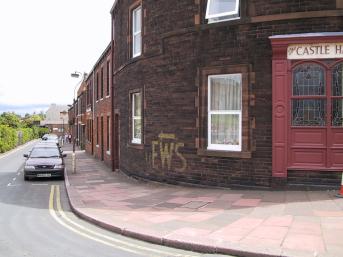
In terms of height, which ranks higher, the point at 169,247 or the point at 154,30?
the point at 154,30

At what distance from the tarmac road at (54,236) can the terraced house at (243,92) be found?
13.4ft

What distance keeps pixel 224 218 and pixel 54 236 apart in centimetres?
327

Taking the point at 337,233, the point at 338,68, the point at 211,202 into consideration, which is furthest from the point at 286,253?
the point at 338,68

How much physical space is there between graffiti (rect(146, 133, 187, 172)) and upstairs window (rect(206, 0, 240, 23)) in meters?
3.75

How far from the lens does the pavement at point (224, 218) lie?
6.93m

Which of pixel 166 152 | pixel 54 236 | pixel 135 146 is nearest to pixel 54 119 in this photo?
pixel 135 146

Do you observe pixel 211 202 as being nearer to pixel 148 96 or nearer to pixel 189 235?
pixel 189 235

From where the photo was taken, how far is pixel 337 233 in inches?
292

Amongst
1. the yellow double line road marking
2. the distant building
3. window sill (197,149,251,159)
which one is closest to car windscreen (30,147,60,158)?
the yellow double line road marking

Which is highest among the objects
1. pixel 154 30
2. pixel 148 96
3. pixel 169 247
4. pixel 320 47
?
pixel 154 30

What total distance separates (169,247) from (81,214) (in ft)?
11.2

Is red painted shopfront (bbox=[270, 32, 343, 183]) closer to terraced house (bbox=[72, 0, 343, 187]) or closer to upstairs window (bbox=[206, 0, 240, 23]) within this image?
terraced house (bbox=[72, 0, 343, 187])

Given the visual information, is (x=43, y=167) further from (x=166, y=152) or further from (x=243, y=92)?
(x=243, y=92)

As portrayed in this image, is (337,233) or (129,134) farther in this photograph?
(129,134)
